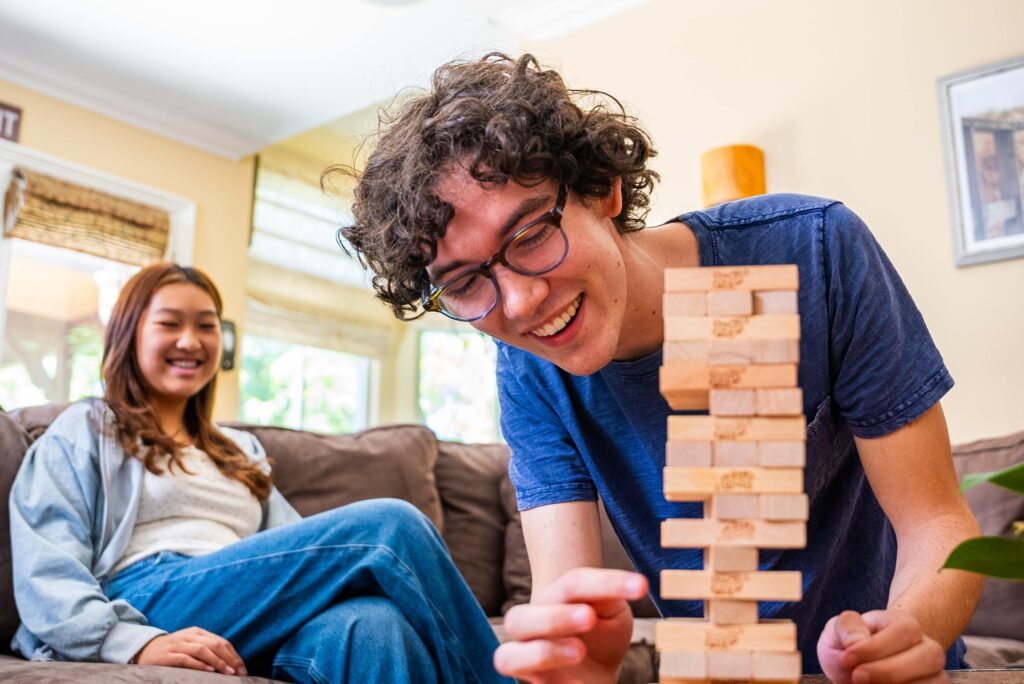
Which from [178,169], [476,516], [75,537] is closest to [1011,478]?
[75,537]

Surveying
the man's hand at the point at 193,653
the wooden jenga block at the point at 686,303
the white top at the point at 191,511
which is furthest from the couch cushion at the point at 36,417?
the wooden jenga block at the point at 686,303

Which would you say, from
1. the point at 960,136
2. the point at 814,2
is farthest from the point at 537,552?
the point at 814,2

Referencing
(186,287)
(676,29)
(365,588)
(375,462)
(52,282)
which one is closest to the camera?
Result: (365,588)

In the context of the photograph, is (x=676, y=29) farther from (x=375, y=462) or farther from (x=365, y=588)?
(x=365, y=588)

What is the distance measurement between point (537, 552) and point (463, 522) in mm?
1842

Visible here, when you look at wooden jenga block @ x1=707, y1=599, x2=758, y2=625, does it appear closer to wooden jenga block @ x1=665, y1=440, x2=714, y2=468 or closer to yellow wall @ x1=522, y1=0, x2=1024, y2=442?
wooden jenga block @ x1=665, y1=440, x2=714, y2=468

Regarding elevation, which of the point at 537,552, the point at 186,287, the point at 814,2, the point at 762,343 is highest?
the point at 814,2

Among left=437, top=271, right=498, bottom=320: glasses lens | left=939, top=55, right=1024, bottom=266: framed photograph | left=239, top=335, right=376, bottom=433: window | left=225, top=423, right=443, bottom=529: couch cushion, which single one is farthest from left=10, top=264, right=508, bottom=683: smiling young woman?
left=239, top=335, right=376, bottom=433: window

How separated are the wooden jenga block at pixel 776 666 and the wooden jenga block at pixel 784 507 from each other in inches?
3.1

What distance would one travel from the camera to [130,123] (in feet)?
16.5

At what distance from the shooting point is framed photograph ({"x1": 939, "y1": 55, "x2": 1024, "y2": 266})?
9.86ft

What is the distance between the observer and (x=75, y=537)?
1.88m

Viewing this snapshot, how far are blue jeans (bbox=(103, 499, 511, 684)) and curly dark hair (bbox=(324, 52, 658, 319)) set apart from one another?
2.77 ft

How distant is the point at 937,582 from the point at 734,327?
0.44m
